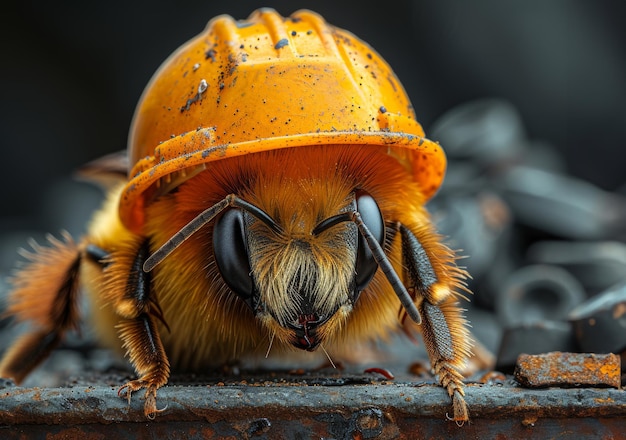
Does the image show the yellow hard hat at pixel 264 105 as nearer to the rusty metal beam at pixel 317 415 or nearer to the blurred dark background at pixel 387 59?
the rusty metal beam at pixel 317 415

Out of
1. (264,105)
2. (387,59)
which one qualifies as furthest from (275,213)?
(387,59)

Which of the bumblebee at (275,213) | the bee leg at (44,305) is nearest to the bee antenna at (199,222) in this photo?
the bumblebee at (275,213)

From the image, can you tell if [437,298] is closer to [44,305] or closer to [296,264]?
[296,264]

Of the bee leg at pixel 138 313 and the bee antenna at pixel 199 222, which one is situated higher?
the bee antenna at pixel 199 222

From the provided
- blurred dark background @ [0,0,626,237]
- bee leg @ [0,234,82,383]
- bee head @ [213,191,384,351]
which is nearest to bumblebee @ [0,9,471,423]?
bee head @ [213,191,384,351]

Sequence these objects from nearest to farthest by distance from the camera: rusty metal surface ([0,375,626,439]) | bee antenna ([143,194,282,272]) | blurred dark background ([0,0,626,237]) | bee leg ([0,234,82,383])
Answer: rusty metal surface ([0,375,626,439]) < bee antenna ([143,194,282,272]) < bee leg ([0,234,82,383]) < blurred dark background ([0,0,626,237])

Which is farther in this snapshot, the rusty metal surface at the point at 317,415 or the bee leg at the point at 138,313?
the bee leg at the point at 138,313

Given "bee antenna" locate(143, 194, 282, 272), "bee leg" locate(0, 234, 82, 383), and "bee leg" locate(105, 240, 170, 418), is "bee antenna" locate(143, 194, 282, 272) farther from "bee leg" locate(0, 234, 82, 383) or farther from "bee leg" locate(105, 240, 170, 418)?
"bee leg" locate(0, 234, 82, 383)

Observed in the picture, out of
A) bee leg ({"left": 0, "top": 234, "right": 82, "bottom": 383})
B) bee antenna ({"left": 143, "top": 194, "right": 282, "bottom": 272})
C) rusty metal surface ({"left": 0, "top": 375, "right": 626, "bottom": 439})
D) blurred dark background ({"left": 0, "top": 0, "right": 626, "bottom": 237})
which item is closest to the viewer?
rusty metal surface ({"left": 0, "top": 375, "right": 626, "bottom": 439})

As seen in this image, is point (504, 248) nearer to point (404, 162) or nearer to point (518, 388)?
point (404, 162)
